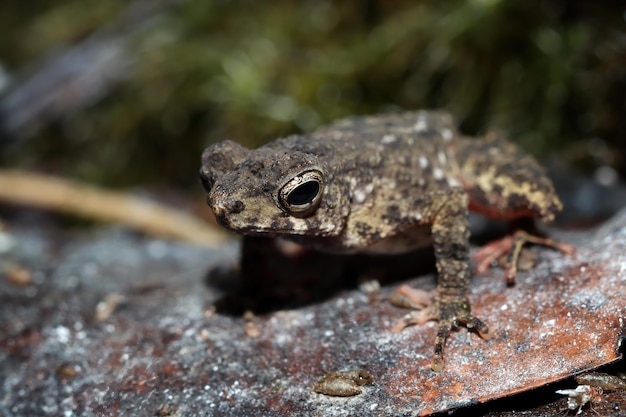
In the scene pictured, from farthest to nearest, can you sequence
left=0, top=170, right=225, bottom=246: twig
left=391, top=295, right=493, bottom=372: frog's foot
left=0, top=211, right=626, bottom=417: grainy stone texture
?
1. left=0, top=170, right=225, bottom=246: twig
2. left=391, top=295, right=493, bottom=372: frog's foot
3. left=0, top=211, right=626, bottom=417: grainy stone texture

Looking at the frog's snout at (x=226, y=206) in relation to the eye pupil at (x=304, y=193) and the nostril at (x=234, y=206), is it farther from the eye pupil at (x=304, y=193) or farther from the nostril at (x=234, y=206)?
the eye pupil at (x=304, y=193)

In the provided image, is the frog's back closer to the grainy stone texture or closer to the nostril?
the nostril

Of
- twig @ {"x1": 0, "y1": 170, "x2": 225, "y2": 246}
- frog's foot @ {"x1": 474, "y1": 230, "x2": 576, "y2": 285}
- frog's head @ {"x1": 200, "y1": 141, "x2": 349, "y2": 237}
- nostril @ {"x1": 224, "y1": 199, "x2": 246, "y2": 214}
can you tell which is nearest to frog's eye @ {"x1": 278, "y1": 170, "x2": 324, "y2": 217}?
frog's head @ {"x1": 200, "y1": 141, "x2": 349, "y2": 237}

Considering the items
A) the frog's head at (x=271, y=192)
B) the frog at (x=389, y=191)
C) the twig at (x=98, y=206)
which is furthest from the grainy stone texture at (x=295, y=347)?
the twig at (x=98, y=206)

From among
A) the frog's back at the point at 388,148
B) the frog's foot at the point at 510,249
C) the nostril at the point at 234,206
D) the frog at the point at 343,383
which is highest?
the frog's back at the point at 388,148

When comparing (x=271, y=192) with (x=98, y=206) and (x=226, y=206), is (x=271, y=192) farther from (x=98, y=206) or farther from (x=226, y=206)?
(x=98, y=206)

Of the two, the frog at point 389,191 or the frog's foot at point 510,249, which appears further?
the frog's foot at point 510,249

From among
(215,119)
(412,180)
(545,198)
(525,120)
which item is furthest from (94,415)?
(525,120)

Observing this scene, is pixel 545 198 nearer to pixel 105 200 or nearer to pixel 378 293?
pixel 378 293
